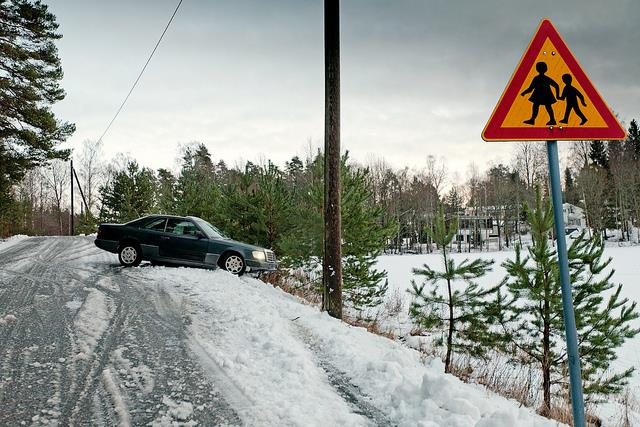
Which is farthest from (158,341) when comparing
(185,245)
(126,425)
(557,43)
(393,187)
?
(393,187)

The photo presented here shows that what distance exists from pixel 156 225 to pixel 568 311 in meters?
10.5

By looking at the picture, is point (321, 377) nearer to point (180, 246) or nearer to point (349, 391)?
point (349, 391)

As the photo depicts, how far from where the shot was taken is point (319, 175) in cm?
1227

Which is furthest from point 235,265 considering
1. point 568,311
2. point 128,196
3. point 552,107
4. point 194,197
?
point 128,196

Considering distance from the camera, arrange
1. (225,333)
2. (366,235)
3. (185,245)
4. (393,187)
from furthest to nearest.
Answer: (393,187) → (366,235) → (185,245) → (225,333)

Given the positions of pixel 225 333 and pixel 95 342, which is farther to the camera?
pixel 225 333

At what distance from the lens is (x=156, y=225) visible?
1117cm

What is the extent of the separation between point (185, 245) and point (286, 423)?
28.1ft

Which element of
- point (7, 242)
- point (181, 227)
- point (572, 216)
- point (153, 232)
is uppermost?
point (572, 216)

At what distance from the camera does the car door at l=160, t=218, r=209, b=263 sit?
1067 centimetres

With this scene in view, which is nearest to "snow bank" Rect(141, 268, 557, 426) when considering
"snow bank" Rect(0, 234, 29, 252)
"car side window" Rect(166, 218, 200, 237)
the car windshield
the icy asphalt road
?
the icy asphalt road

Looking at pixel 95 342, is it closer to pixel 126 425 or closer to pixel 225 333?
pixel 225 333

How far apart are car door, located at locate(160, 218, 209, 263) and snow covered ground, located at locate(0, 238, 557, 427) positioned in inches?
143

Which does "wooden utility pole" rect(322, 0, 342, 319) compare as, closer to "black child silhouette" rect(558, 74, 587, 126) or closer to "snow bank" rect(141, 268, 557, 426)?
"snow bank" rect(141, 268, 557, 426)
